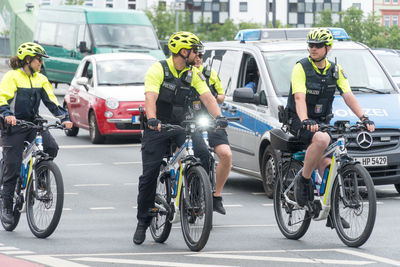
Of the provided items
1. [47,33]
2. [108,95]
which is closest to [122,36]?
[47,33]

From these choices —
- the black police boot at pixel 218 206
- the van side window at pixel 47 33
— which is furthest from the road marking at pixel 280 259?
the van side window at pixel 47 33

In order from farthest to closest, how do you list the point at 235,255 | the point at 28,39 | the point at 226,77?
the point at 28,39 < the point at 226,77 < the point at 235,255

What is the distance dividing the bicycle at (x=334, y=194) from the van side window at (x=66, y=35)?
23.1 m

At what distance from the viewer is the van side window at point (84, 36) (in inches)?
1254

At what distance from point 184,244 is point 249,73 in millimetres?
4871

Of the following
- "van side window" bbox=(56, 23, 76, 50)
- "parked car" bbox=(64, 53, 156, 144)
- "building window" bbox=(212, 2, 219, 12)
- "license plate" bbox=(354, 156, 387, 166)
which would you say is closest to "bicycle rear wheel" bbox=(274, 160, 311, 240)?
"license plate" bbox=(354, 156, 387, 166)

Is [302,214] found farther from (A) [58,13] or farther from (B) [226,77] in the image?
(A) [58,13]

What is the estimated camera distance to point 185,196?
9.12 metres

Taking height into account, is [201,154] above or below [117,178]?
above

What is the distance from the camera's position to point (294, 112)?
9.84 meters

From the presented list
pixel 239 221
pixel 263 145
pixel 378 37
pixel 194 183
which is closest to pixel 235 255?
pixel 194 183

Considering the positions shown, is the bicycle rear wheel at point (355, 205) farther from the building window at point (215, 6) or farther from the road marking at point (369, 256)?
the building window at point (215, 6)

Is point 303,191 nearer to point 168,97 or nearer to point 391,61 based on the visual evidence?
point 168,97

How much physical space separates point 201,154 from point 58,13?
24841 mm
